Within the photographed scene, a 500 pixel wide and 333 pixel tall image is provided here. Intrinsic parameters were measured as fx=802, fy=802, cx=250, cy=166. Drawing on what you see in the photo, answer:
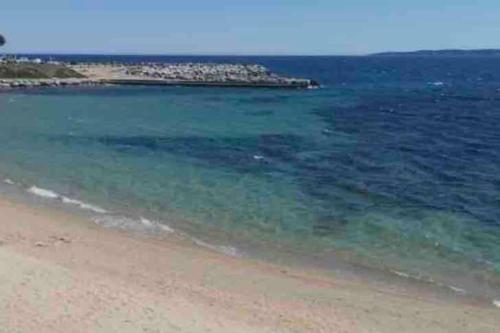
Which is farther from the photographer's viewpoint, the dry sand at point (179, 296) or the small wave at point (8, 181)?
the small wave at point (8, 181)

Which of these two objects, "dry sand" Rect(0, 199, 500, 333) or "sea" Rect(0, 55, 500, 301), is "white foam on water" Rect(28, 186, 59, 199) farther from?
"dry sand" Rect(0, 199, 500, 333)

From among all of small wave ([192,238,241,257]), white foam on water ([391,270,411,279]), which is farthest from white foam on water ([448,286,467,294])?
small wave ([192,238,241,257])

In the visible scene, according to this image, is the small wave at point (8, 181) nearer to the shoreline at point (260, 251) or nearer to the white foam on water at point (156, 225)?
the shoreline at point (260, 251)

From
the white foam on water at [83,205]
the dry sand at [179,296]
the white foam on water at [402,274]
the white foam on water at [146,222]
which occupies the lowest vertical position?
the white foam on water at [83,205]

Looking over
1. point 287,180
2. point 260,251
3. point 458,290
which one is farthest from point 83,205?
point 458,290

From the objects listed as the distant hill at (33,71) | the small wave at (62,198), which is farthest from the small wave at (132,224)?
the distant hill at (33,71)

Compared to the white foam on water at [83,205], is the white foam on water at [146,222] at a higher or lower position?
higher
